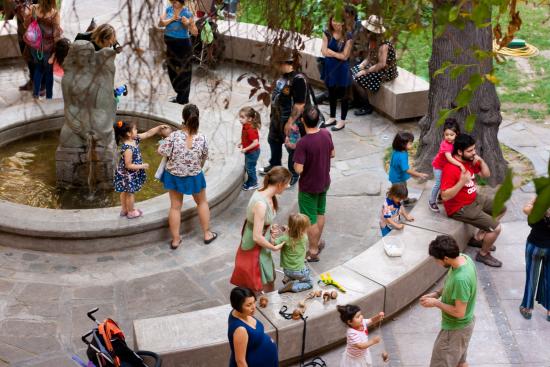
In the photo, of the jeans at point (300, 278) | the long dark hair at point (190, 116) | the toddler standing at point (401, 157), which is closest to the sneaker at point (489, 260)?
the toddler standing at point (401, 157)

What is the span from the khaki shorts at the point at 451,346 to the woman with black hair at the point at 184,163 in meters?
3.19

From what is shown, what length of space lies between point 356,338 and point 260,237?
1333 mm

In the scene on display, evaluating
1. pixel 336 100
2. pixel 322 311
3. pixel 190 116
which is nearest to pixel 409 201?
pixel 336 100

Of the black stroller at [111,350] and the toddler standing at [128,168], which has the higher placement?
the toddler standing at [128,168]

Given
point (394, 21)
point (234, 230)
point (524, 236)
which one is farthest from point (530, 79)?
point (394, 21)

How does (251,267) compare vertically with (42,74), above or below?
below

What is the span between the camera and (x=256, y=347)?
6234 mm

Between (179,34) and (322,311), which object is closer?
(322,311)

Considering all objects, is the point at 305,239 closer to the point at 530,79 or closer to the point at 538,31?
the point at 530,79

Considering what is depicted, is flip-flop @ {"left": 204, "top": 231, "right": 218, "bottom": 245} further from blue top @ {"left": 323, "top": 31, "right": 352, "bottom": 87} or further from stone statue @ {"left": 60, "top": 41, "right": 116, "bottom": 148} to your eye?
blue top @ {"left": 323, "top": 31, "right": 352, "bottom": 87}

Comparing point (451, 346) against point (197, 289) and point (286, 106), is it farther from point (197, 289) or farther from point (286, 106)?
point (286, 106)

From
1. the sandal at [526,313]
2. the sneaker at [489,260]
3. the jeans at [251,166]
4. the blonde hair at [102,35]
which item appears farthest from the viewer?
the jeans at [251,166]

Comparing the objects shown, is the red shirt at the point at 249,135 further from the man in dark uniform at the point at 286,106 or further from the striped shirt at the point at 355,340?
the striped shirt at the point at 355,340

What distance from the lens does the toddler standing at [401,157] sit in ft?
29.3
